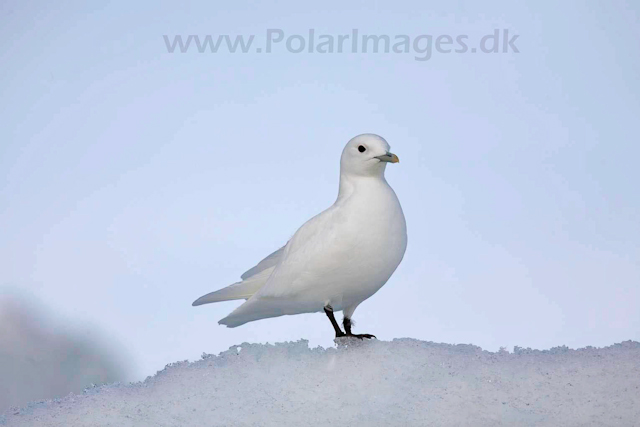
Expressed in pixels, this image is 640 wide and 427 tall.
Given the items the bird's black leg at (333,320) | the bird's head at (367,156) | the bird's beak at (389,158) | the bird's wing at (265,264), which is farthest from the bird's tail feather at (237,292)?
the bird's beak at (389,158)

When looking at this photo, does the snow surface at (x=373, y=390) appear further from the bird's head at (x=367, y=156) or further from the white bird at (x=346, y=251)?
the bird's head at (x=367, y=156)

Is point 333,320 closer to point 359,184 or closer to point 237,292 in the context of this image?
point 237,292

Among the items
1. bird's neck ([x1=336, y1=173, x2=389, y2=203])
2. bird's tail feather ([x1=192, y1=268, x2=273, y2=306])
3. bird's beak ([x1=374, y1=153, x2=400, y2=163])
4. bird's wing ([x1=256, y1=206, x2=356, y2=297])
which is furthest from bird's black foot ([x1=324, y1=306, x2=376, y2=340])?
bird's beak ([x1=374, y1=153, x2=400, y2=163])

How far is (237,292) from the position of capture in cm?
546

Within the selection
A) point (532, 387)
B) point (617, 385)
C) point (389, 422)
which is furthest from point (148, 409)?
point (617, 385)

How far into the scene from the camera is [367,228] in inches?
195

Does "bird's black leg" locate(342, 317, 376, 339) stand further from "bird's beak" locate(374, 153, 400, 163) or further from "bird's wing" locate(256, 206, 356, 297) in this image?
"bird's beak" locate(374, 153, 400, 163)

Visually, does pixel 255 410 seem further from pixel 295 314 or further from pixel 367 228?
pixel 367 228

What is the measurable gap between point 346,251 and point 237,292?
0.98 m

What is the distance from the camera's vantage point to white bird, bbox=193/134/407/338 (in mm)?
4941

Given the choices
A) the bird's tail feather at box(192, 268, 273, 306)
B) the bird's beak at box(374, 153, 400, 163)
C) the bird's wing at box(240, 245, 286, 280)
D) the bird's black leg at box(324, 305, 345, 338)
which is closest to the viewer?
the bird's beak at box(374, 153, 400, 163)

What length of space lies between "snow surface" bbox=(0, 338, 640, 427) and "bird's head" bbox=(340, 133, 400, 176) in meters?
1.17

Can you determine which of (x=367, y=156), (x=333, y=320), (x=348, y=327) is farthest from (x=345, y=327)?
(x=367, y=156)

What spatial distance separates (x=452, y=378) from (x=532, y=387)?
0.48 metres
